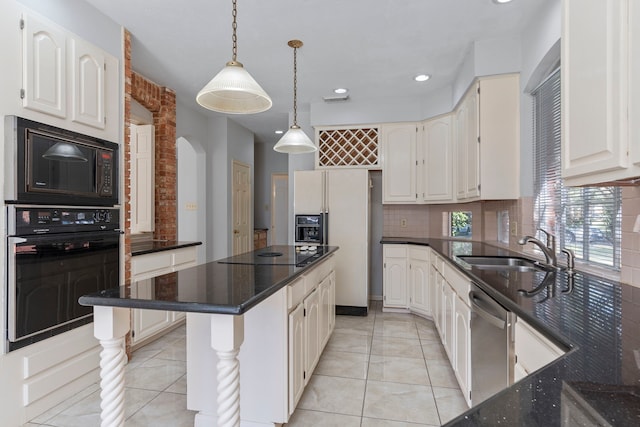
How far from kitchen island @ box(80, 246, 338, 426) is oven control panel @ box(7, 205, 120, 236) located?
97 cm

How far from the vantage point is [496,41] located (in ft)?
9.73

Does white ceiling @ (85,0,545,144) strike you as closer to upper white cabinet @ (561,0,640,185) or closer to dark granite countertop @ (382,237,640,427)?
upper white cabinet @ (561,0,640,185)

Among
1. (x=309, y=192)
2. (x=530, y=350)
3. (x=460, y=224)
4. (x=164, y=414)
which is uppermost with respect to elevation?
(x=309, y=192)

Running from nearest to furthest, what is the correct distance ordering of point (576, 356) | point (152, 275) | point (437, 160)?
point (576, 356), point (152, 275), point (437, 160)

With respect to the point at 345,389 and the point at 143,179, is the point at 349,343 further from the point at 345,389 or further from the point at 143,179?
the point at 143,179

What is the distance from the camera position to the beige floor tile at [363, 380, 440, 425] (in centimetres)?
210

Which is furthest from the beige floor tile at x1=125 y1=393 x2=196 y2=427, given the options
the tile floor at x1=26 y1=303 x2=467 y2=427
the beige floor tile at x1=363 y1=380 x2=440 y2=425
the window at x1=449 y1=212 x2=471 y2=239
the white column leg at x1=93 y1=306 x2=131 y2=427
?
the window at x1=449 y1=212 x2=471 y2=239

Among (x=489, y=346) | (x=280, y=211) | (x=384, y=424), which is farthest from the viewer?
(x=280, y=211)

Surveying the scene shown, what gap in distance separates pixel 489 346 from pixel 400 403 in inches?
34.9

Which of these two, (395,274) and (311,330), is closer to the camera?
(311,330)

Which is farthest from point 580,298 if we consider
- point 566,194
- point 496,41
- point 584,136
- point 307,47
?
point 307,47

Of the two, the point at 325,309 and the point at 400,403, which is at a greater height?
the point at 325,309

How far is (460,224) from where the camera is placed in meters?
4.36

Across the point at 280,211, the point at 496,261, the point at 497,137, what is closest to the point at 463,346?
the point at 496,261
